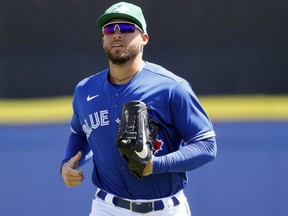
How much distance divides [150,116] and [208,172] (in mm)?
1755

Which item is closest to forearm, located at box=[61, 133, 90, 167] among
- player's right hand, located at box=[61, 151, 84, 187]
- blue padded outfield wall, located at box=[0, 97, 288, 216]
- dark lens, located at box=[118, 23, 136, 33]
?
player's right hand, located at box=[61, 151, 84, 187]

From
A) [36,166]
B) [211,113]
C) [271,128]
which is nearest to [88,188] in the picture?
[36,166]

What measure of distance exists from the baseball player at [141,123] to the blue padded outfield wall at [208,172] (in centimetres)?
154

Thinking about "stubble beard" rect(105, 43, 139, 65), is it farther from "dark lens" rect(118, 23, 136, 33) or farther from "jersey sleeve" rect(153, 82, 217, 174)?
"jersey sleeve" rect(153, 82, 217, 174)

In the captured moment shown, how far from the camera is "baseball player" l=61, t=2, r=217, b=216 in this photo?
3.15m

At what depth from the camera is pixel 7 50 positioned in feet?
18.9

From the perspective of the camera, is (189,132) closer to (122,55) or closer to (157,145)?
Result: (157,145)

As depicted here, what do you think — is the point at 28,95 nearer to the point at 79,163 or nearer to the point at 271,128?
the point at 271,128

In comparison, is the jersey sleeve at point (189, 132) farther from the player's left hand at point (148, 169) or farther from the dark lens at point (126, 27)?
the dark lens at point (126, 27)

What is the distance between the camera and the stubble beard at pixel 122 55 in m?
3.25

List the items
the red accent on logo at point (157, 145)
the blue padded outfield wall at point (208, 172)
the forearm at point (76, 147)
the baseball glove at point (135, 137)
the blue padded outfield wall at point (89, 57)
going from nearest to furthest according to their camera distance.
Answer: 1. the baseball glove at point (135, 137)
2. the red accent on logo at point (157, 145)
3. the forearm at point (76, 147)
4. the blue padded outfield wall at point (208, 172)
5. the blue padded outfield wall at point (89, 57)

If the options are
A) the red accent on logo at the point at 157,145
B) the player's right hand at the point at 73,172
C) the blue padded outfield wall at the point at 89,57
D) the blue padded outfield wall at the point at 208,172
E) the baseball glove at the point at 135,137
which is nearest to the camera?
the baseball glove at the point at 135,137

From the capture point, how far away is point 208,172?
4887 millimetres

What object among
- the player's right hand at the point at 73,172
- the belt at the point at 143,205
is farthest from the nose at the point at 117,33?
the belt at the point at 143,205
